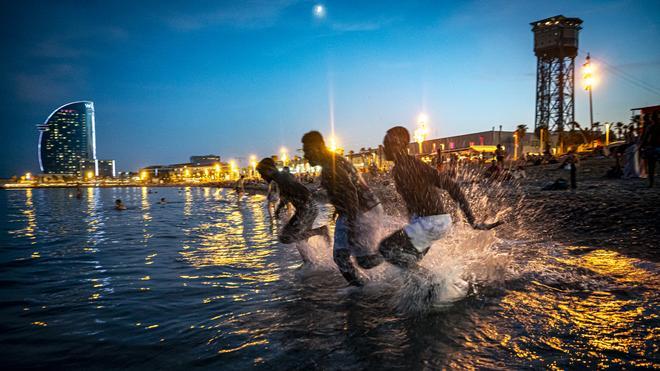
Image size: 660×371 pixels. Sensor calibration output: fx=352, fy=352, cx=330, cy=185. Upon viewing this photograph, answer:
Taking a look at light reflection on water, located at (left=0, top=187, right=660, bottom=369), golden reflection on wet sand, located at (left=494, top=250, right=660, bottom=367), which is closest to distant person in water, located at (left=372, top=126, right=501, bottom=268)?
light reflection on water, located at (left=0, top=187, right=660, bottom=369)

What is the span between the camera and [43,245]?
34.7 feet

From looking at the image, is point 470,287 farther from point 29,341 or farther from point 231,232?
point 231,232

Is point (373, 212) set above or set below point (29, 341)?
above

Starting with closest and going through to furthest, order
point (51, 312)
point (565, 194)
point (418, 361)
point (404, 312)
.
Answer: point (418, 361), point (404, 312), point (51, 312), point (565, 194)

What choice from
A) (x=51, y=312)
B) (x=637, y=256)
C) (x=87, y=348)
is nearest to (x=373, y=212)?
(x=87, y=348)

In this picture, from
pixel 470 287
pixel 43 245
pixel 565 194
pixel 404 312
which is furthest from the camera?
pixel 565 194

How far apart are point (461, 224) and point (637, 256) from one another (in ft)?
10.2

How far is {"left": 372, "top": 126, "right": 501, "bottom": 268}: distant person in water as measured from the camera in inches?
158

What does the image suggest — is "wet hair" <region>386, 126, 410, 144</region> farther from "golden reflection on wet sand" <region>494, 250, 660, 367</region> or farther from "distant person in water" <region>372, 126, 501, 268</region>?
"golden reflection on wet sand" <region>494, 250, 660, 367</region>

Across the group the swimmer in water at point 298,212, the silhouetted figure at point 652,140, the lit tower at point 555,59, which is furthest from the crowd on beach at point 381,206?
the lit tower at point 555,59

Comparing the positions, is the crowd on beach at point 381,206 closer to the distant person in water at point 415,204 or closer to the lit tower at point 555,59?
the distant person in water at point 415,204

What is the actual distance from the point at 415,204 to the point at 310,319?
6.19 feet

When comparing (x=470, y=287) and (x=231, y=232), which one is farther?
(x=231, y=232)

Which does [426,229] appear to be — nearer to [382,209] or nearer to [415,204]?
[415,204]
